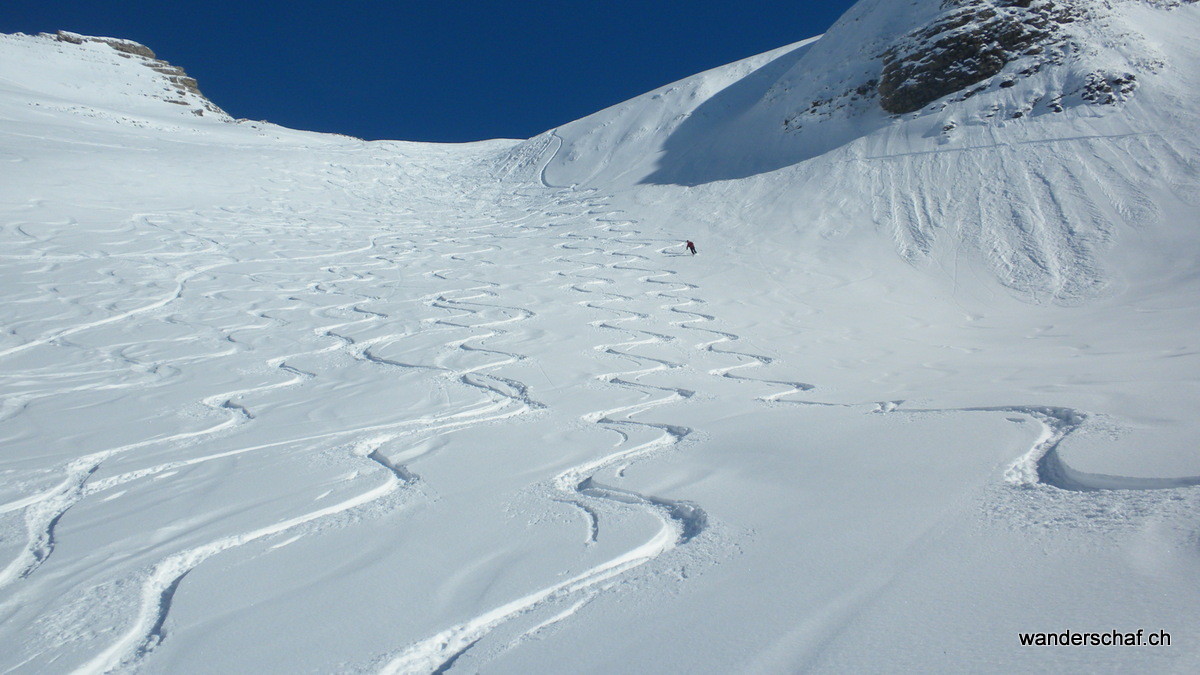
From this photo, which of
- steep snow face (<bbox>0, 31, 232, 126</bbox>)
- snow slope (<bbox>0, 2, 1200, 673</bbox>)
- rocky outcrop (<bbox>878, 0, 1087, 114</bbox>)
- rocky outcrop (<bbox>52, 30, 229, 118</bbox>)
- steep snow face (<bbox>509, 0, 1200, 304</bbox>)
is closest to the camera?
snow slope (<bbox>0, 2, 1200, 673</bbox>)

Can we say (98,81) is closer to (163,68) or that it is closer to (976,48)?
(163,68)

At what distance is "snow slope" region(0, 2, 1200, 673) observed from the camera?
1.91 m

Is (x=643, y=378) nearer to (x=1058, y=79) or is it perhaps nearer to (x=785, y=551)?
(x=785, y=551)

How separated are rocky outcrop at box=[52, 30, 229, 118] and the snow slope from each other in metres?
25.9

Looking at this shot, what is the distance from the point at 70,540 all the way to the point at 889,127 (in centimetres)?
1699

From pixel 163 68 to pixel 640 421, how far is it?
50480 mm

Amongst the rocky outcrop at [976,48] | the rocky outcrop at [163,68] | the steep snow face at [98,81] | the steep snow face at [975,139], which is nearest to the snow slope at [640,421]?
the steep snow face at [975,139]

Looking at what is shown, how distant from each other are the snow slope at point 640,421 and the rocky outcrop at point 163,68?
25897 mm

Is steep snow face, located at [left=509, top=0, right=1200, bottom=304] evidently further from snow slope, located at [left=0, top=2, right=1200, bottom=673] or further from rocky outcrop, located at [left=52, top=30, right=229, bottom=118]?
rocky outcrop, located at [left=52, top=30, right=229, bottom=118]

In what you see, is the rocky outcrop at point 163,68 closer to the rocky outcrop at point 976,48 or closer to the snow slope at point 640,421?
the snow slope at point 640,421

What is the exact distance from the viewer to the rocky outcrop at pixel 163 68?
126 ft

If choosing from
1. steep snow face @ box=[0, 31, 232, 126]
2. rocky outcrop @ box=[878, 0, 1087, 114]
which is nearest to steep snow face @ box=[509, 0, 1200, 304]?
rocky outcrop @ box=[878, 0, 1087, 114]

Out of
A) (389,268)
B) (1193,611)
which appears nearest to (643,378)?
(1193,611)

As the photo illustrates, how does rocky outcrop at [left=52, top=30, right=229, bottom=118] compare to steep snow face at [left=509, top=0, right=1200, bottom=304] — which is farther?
rocky outcrop at [left=52, top=30, right=229, bottom=118]
